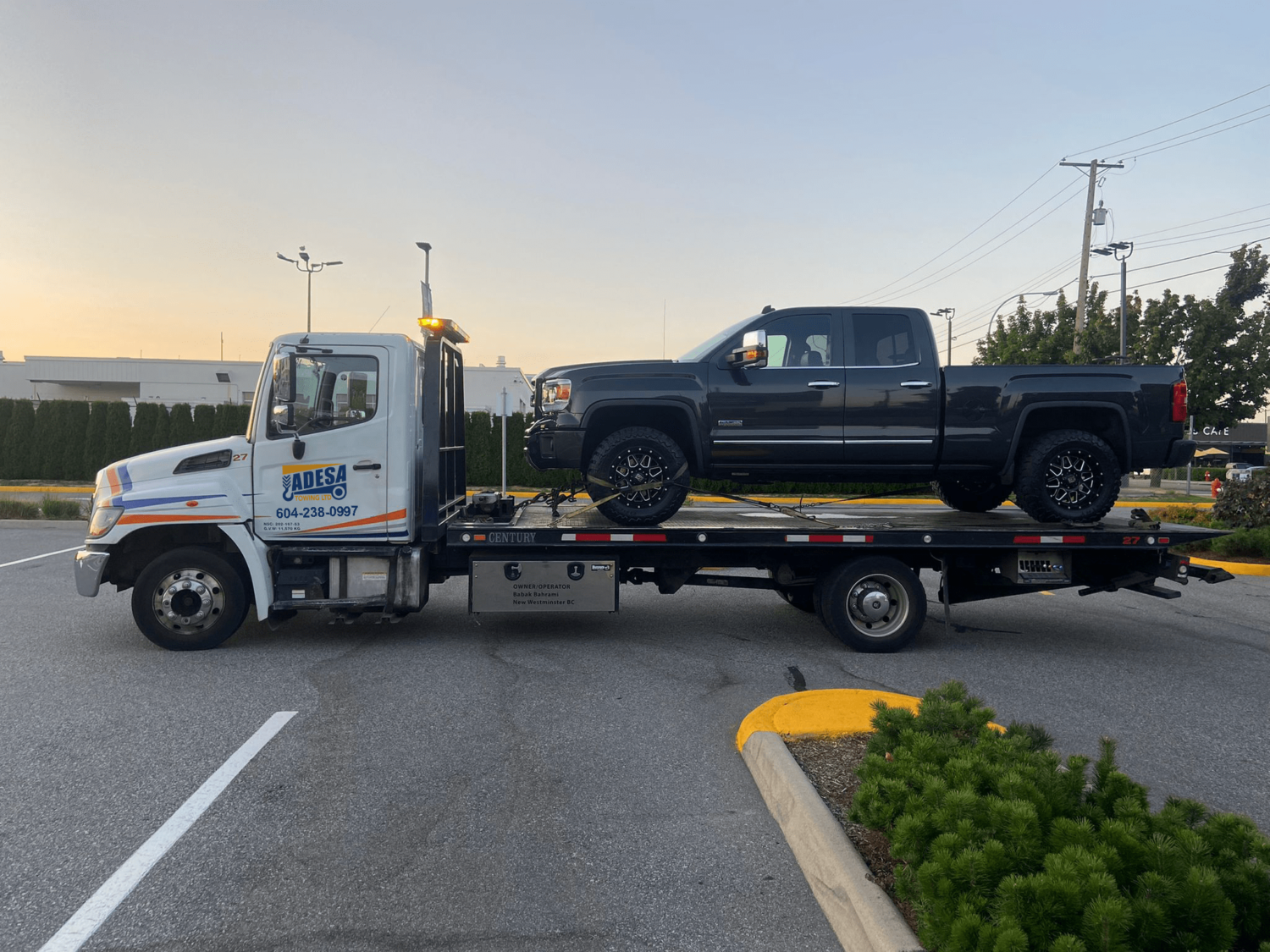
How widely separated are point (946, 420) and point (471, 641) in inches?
176

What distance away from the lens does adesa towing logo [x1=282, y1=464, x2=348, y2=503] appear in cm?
706

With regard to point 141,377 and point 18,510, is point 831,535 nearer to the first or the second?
point 18,510

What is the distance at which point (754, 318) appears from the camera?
768 cm

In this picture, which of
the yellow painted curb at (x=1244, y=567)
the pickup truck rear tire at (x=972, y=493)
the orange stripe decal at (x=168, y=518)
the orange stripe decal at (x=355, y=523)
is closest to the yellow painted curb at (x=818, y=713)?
the orange stripe decal at (x=355, y=523)

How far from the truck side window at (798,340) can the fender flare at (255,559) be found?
4.48 metres

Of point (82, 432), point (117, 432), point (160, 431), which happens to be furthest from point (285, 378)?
point (82, 432)

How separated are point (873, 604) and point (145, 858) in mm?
5545

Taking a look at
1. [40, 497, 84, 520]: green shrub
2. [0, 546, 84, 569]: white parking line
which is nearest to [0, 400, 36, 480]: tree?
→ [40, 497, 84, 520]: green shrub

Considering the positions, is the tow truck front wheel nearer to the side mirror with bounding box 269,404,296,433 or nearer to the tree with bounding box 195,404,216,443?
the side mirror with bounding box 269,404,296,433

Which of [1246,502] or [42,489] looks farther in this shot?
[42,489]

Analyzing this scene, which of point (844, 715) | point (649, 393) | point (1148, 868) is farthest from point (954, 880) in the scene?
point (649, 393)

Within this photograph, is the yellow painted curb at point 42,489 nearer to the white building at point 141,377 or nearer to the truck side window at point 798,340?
the truck side window at point 798,340

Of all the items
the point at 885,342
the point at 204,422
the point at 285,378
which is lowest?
the point at 204,422

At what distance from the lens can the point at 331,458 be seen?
7051mm
